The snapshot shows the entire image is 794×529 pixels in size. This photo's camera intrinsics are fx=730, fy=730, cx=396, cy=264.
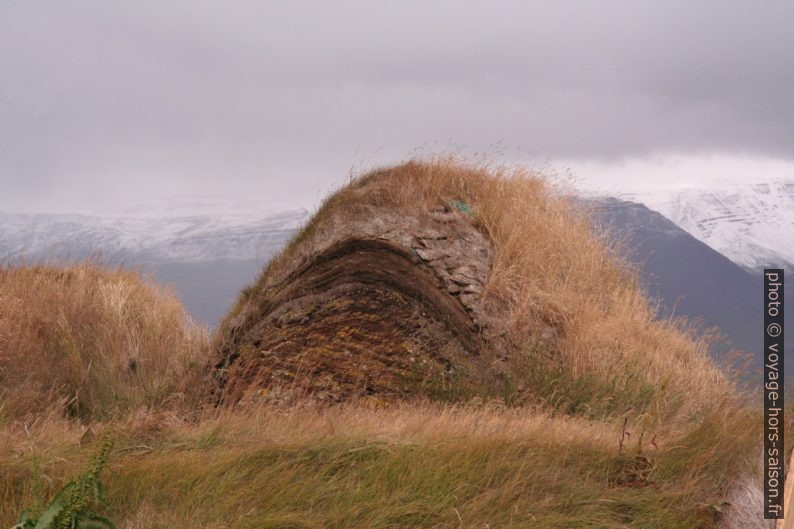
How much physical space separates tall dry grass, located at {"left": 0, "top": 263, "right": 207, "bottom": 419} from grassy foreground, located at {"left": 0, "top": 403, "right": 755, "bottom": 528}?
9.90ft

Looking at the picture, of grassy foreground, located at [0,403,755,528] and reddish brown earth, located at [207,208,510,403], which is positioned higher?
reddish brown earth, located at [207,208,510,403]

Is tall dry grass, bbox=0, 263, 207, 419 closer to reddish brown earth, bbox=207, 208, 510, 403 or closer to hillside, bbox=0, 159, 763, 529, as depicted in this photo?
hillside, bbox=0, 159, 763, 529

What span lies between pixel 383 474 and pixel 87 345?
7066 mm

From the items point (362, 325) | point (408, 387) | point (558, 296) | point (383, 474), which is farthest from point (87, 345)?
point (383, 474)

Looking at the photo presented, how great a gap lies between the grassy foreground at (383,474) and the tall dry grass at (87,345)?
3017 mm

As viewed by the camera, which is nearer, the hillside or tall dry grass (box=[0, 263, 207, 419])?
the hillside

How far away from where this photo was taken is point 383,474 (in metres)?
4.38

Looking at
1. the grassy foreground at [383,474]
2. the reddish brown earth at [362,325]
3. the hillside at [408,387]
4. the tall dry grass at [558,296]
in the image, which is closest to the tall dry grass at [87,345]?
the hillside at [408,387]

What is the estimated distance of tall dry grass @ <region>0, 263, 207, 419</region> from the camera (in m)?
8.59

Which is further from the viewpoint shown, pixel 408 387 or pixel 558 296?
pixel 558 296

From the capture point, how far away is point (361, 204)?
8984 millimetres

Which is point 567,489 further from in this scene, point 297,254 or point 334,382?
point 297,254

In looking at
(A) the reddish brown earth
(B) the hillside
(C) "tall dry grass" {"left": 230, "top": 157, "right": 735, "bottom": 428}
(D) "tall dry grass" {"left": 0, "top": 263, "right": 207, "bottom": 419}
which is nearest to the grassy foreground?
(B) the hillside

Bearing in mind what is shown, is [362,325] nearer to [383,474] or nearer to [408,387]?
[408,387]
